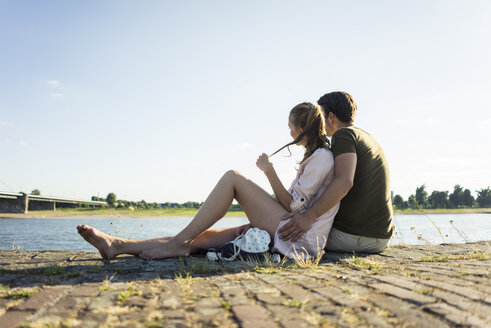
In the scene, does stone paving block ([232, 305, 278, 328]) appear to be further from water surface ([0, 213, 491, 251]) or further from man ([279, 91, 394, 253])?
water surface ([0, 213, 491, 251])

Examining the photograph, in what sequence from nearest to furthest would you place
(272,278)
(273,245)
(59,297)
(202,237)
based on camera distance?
(59,297), (272,278), (273,245), (202,237)

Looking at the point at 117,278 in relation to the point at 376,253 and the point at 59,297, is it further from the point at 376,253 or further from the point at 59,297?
the point at 376,253

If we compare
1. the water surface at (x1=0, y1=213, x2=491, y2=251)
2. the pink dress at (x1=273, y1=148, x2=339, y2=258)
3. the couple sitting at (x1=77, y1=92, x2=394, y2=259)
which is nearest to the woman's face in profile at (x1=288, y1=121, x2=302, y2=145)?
the couple sitting at (x1=77, y1=92, x2=394, y2=259)

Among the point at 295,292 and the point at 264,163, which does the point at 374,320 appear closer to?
the point at 295,292

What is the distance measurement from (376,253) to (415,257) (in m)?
0.35

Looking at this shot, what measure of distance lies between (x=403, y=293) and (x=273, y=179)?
1.50 m

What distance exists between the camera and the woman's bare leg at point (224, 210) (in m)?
3.37

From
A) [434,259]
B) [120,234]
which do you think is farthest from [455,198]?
[434,259]

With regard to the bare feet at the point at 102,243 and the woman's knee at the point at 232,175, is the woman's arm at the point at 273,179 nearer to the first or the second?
the woman's knee at the point at 232,175

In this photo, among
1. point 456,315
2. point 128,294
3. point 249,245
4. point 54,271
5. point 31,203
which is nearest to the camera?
point 456,315

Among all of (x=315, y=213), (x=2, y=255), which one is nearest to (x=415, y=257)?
(x=315, y=213)

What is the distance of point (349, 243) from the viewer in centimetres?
360

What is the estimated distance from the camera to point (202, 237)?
12.0 ft

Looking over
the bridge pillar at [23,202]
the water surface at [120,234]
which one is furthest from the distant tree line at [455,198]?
the bridge pillar at [23,202]
